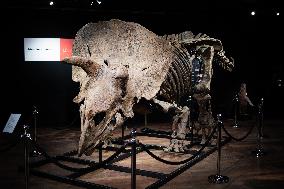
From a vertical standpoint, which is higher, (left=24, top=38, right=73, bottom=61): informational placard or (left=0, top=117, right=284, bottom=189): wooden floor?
(left=24, top=38, right=73, bottom=61): informational placard

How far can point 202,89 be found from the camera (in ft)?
23.1

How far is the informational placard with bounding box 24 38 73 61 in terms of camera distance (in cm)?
885

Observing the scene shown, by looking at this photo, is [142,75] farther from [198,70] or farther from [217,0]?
[217,0]

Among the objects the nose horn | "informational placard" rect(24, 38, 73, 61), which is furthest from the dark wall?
the nose horn

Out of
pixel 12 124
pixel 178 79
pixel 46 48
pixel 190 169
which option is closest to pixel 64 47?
pixel 46 48

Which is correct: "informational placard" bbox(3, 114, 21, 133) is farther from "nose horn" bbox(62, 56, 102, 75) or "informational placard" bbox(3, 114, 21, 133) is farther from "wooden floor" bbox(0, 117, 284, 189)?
"nose horn" bbox(62, 56, 102, 75)

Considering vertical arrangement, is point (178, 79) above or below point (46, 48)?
below

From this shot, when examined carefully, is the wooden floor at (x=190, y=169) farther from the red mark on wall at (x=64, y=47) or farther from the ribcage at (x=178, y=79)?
the red mark on wall at (x=64, y=47)

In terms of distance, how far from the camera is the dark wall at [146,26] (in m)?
8.84

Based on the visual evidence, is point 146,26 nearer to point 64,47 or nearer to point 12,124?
point 64,47

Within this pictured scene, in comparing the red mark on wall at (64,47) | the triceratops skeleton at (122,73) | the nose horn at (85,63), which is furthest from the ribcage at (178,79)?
the red mark on wall at (64,47)

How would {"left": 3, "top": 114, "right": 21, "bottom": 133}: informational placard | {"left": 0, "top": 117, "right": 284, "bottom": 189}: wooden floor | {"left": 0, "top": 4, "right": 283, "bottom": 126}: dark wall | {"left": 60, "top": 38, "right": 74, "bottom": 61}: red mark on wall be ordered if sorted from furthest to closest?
1. {"left": 60, "top": 38, "right": 74, "bottom": 61}: red mark on wall
2. {"left": 0, "top": 4, "right": 283, "bottom": 126}: dark wall
3. {"left": 3, "top": 114, "right": 21, "bottom": 133}: informational placard
4. {"left": 0, "top": 117, "right": 284, "bottom": 189}: wooden floor

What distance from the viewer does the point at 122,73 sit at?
4.55 meters

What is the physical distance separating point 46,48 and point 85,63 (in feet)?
16.5
